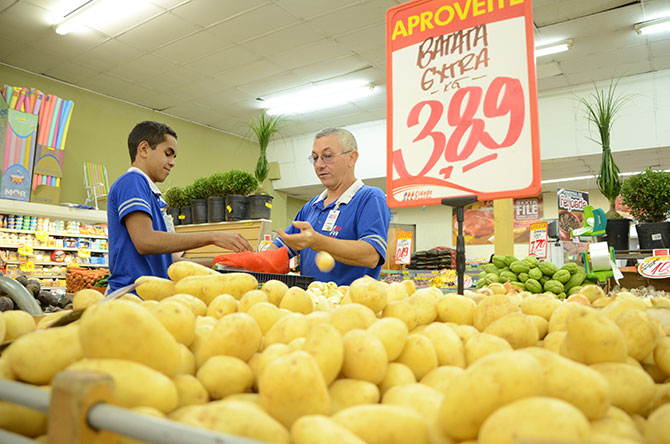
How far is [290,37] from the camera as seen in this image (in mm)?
5121

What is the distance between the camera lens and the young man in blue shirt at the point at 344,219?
1804mm

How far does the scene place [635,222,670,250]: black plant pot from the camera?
113 inches

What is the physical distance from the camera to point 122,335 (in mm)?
478

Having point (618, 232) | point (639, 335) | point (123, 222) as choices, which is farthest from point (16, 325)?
point (618, 232)

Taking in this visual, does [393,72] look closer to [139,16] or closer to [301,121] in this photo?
[139,16]

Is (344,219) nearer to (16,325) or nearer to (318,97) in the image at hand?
(16,325)

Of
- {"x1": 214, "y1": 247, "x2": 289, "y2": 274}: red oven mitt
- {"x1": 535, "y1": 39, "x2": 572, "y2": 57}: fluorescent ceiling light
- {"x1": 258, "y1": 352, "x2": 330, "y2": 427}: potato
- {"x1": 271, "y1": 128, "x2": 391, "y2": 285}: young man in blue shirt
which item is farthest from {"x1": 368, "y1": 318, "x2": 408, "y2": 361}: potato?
{"x1": 535, "y1": 39, "x2": 572, "y2": 57}: fluorescent ceiling light

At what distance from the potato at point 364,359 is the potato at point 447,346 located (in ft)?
0.43

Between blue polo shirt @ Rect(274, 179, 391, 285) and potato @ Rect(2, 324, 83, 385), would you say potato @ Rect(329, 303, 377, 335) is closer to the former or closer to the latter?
potato @ Rect(2, 324, 83, 385)

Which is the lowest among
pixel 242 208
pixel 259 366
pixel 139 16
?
pixel 259 366

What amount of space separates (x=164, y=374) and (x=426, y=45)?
117 centimetres

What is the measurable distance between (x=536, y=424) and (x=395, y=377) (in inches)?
9.6

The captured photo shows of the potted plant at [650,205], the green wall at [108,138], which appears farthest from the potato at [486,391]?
the green wall at [108,138]

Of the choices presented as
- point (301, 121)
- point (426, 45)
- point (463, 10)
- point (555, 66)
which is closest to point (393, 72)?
point (426, 45)
